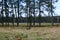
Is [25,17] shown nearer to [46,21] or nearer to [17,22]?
[17,22]

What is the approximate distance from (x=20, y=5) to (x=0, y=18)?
4.80 metres

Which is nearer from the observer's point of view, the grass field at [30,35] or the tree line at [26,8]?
the grass field at [30,35]

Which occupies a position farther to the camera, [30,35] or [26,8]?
[26,8]

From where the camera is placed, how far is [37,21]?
120 feet

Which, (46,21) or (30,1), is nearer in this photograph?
(30,1)

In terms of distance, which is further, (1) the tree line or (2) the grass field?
(1) the tree line

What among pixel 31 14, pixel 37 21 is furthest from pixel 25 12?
pixel 37 21

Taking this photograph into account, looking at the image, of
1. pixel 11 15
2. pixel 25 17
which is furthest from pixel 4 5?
pixel 25 17

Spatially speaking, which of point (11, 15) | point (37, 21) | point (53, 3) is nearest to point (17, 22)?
point (11, 15)

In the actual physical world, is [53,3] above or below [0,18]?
above

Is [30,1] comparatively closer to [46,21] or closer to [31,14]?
[31,14]

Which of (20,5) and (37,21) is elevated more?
(20,5)

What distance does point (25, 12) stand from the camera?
34750mm

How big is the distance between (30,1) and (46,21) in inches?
215
